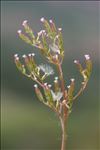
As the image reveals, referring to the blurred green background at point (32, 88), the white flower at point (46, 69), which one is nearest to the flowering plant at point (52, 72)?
the white flower at point (46, 69)

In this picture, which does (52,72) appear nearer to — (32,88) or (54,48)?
(54,48)

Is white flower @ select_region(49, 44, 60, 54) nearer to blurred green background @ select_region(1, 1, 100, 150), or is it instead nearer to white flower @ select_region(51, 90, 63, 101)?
white flower @ select_region(51, 90, 63, 101)

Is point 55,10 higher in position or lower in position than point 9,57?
higher

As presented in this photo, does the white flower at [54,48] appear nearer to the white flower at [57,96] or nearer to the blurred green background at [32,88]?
the white flower at [57,96]

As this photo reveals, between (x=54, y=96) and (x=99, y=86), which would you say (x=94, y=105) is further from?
(x=54, y=96)

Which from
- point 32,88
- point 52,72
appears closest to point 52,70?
point 52,72

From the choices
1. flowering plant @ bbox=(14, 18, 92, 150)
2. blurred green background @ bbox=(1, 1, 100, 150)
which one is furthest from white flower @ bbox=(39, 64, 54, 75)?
blurred green background @ bbox=(1, 1, 100, 150)

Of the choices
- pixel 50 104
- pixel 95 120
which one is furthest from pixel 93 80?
pixel 50 104

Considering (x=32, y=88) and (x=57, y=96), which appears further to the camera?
(x=32, y=88)
